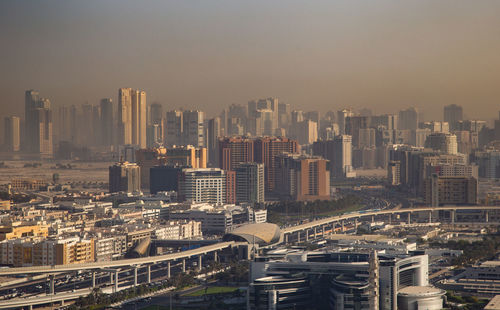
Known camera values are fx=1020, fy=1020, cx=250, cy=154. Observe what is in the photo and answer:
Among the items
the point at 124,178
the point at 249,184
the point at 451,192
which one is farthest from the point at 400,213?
the point at 124,178

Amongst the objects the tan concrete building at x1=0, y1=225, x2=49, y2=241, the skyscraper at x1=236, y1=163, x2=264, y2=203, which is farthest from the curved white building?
the skyscraper at x1=236, y1=163, x2=264, y2=203

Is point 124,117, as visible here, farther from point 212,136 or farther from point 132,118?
point 212,136

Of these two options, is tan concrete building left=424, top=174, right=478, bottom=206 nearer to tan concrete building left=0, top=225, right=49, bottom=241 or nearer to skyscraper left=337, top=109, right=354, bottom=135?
tan concrete building left=0, top=225, right=49, bottom=241

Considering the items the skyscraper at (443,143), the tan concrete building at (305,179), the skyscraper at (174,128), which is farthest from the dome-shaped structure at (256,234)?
the skyscraper at (443,143)

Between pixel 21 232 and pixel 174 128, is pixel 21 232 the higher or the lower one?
the lower one

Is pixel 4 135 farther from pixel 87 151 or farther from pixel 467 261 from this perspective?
pixel 467 261

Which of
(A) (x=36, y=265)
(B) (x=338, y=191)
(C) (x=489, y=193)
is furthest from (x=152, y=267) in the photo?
(B) (x=338, y=191)
